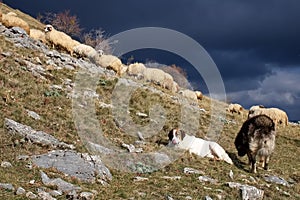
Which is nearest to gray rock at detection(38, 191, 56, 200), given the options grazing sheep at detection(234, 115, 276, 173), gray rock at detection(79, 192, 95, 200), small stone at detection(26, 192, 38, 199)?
small stone at detection(26, 192, 38, 199)

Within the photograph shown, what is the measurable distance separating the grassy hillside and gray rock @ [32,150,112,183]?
295 mm

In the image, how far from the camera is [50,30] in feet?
119

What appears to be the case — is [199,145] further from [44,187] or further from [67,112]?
[44,187]

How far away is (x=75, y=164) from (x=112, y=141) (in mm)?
4261

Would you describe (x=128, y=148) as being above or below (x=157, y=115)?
below

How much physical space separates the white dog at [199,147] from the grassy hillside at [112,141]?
75 cm

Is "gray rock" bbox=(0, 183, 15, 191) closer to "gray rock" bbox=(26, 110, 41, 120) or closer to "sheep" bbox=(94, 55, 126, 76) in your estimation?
"gray rock" bbox=(26, 110, 41, 120)

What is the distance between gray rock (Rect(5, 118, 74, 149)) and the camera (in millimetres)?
12158

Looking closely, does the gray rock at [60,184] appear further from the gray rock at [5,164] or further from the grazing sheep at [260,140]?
the grazing sheep at [260,140]

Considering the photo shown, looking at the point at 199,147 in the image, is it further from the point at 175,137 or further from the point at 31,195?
the point at 31,195

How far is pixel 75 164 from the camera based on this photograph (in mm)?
11078

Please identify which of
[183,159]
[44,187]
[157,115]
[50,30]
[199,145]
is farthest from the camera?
[50,30]

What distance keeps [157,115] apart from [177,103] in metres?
5.49

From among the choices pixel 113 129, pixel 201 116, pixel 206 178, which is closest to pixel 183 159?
pixel 206 178
